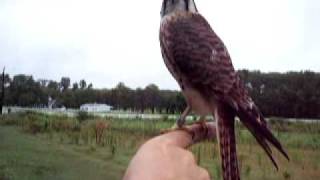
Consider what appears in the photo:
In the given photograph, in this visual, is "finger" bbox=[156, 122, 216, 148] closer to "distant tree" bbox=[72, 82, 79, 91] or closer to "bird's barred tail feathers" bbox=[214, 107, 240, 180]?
"bird's barred tail feathers" bbox=[214, 107, 240, 180]

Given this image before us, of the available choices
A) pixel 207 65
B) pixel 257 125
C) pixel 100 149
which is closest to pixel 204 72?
pixel 207 65

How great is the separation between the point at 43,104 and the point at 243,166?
76 cm

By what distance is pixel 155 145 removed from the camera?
20.7 inches

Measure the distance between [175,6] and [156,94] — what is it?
779 millimetres

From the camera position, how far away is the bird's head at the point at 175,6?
1222 mm

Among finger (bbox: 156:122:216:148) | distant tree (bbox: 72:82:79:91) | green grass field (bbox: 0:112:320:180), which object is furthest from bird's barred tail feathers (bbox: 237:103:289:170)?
distant tree (bbox: 72:82:79:91)

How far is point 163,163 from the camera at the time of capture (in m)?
0.50

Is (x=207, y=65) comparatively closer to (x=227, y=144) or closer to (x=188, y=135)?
(x=227, y=144)

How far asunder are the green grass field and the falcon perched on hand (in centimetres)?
62

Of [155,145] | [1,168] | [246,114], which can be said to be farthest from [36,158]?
[155,145]

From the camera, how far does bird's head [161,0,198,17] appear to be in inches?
48.1

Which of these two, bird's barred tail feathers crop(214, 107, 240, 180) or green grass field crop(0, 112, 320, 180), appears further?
green grass field crop(0, 112, 320, 180)

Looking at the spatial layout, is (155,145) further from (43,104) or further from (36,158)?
(43,104)

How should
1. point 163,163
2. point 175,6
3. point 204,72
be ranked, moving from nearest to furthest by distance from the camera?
point 163,163 < point 204,72 < point 175,6
